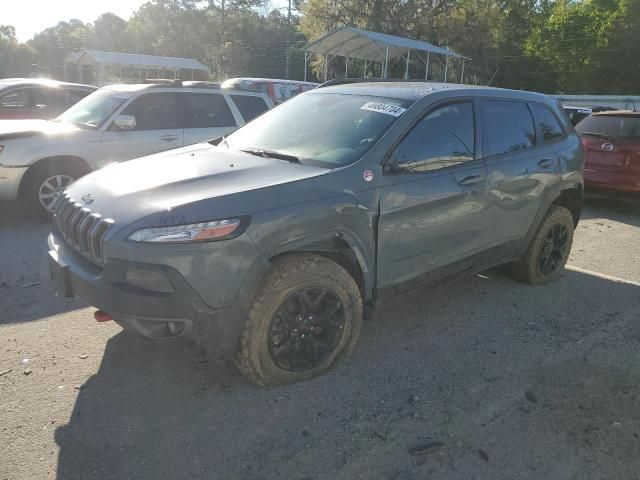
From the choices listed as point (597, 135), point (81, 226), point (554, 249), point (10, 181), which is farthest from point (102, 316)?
point (597, 135)

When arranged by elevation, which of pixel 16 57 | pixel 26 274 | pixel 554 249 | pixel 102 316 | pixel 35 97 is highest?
pixel 16 57

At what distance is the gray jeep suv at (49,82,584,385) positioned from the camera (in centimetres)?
277

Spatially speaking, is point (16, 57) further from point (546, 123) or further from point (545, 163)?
point (545, 163)

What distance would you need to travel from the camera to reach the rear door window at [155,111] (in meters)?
7.13

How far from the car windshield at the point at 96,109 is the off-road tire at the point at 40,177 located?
624 millimetres

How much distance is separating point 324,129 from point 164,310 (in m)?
1.76

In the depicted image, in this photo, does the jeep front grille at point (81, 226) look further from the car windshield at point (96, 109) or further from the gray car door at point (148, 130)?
the car windshield at point (96, 109)

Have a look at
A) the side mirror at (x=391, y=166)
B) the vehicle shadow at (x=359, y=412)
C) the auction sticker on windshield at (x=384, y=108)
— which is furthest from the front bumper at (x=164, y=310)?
the auction sticker on windshield at (x=384, y=108)

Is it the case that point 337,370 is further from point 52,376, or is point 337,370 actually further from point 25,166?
point 25,166

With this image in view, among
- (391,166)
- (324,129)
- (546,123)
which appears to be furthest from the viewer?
(546,123)

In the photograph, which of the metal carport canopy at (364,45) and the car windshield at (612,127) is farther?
the metal carport canopy at (364,45)

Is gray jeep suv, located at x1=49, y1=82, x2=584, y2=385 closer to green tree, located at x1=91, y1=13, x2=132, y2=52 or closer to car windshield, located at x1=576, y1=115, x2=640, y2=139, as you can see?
car windshield, located at x1=576, y1=115, x2=640, y2=139

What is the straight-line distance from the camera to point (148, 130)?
722cm

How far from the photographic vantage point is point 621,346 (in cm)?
396
